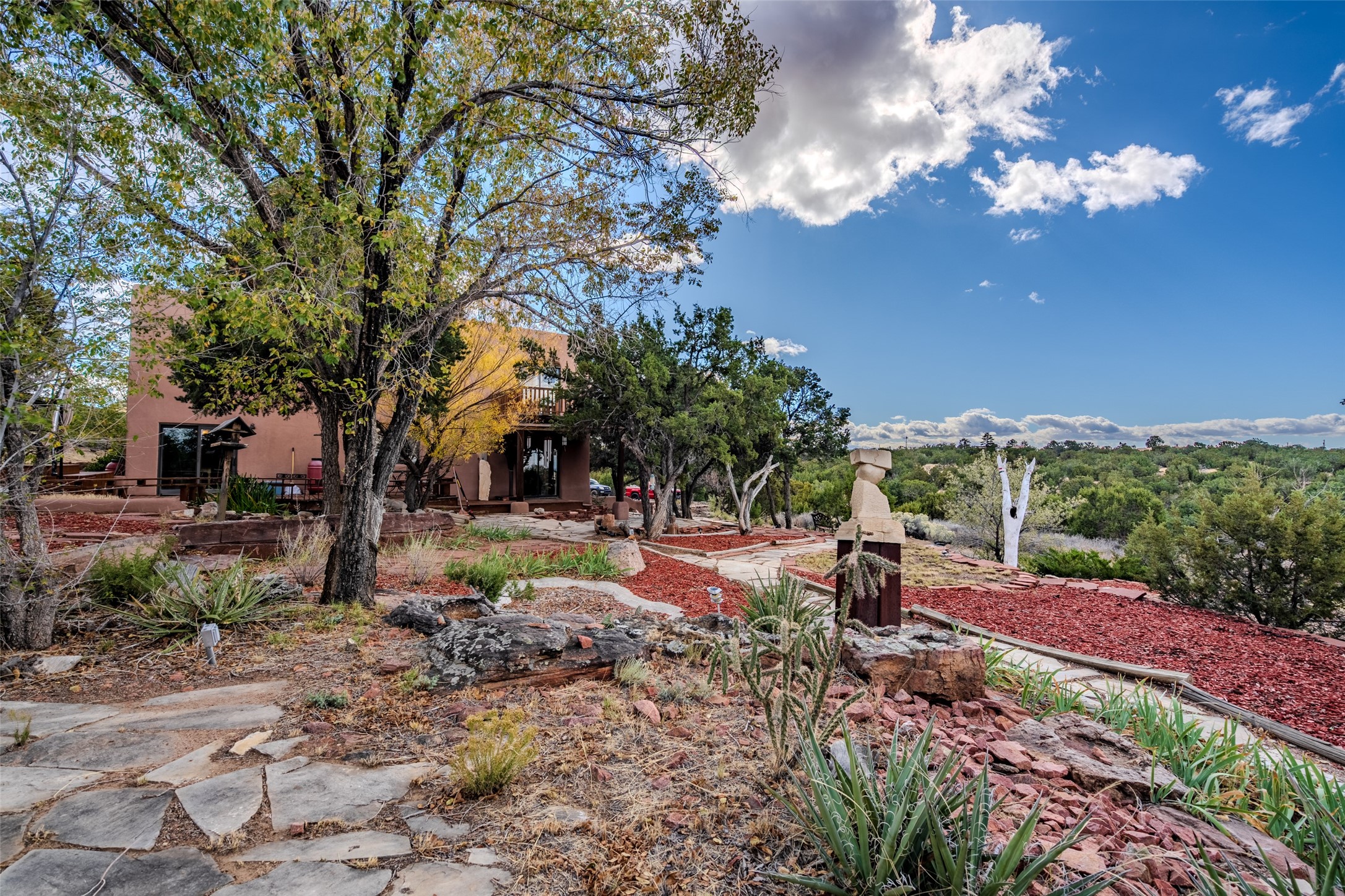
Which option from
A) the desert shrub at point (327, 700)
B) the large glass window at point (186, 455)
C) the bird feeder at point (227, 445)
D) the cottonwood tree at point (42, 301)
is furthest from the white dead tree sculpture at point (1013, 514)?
the large glass window at point (186, 455)

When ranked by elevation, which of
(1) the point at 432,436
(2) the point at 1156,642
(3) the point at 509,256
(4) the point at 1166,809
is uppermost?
(3) the point at 509,256

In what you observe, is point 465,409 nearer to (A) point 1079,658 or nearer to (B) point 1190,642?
(A) point 1079,658

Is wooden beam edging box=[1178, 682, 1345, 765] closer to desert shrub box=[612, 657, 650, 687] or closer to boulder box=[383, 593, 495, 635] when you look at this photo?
desert shrub box=[612, 657, 650, 687]

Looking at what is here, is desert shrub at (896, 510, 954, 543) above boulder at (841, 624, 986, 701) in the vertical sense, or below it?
below

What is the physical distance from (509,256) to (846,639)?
15.5 ft

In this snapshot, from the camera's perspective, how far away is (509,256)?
6008mm

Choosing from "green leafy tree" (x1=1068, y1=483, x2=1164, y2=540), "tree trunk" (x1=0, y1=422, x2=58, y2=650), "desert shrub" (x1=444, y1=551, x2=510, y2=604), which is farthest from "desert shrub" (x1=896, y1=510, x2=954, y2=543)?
"tree trunk" (x1=0, y1=422, x2=58, y2=650)

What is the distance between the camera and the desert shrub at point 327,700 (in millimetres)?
3098

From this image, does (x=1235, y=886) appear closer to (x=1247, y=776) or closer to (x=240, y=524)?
(x=1247, y=776)

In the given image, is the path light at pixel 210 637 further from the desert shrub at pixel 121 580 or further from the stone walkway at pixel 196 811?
the desert shrub at pixel 121 580

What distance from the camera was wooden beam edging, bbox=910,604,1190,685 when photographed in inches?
188

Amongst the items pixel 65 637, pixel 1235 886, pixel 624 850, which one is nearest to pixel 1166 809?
pixel 1235 886

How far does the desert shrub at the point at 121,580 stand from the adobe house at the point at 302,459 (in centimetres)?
713

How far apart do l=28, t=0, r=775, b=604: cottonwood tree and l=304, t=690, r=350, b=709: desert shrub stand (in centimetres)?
238
